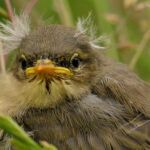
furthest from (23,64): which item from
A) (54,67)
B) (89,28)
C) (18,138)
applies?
(18,138)

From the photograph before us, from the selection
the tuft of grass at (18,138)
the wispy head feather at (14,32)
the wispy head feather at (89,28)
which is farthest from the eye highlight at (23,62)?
the tuft of grass at (18,138)

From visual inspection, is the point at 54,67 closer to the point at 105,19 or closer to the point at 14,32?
the point at 14,32

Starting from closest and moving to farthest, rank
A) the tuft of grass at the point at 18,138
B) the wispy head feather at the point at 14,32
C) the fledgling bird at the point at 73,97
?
the tuft of grass at the point at 18,138, the fledgling bird at the point at 73,97, the wispy head feather at the point at 14,32

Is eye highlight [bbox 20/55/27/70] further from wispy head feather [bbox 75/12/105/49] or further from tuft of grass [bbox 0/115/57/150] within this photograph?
tuft of grass [bbox 0/115/57/150]

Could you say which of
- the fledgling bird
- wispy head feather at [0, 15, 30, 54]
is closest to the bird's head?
the fledgling bird

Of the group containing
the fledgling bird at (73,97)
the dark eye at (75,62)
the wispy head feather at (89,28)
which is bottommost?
the fledgling bird at (73,97)

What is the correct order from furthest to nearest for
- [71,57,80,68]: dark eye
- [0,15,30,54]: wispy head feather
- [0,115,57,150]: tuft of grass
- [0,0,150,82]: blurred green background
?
1. [0,0,150,82]: blurred green background
2. [0,15,30,54]: wispy head feather
3. [71,57,80,68]: dark eye
4. [0,115,57,150]: tuft of grass

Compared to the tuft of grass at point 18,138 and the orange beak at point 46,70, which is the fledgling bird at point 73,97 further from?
the tuft of grass at point 18,138
